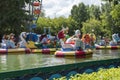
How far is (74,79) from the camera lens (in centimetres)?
719

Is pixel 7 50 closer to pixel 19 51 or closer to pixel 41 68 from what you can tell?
pixel 19 51

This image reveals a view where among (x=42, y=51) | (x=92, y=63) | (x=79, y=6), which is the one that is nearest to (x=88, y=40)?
(x=42, y=51)

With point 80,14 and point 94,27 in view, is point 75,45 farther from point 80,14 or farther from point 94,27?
point 80,14

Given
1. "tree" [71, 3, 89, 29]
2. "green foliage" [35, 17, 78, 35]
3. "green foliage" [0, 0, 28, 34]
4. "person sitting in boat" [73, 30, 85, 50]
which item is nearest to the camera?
"person sitting in boat" [73, 30, 85, 50]

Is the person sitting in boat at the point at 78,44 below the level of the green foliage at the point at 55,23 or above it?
above

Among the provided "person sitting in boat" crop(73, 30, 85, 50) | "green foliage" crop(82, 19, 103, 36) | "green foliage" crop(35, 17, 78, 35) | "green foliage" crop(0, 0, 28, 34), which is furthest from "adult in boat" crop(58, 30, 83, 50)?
"green foliage" crop(82, 19, 103, 36)

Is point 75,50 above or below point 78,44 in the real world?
below

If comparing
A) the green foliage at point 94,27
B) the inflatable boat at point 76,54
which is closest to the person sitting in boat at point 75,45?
the inflatable boat at point 76,54

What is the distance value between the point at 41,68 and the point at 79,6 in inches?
3545

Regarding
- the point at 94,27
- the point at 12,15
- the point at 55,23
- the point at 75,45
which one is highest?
the point at 12,15

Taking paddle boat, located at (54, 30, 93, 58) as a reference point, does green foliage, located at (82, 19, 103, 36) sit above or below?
below

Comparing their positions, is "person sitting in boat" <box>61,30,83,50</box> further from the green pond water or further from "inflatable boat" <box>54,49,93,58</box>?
the green pond water

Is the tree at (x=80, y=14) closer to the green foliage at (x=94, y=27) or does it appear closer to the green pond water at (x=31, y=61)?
the green foliage at (x=94, y=27)

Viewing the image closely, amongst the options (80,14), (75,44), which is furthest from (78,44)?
(80,14)
